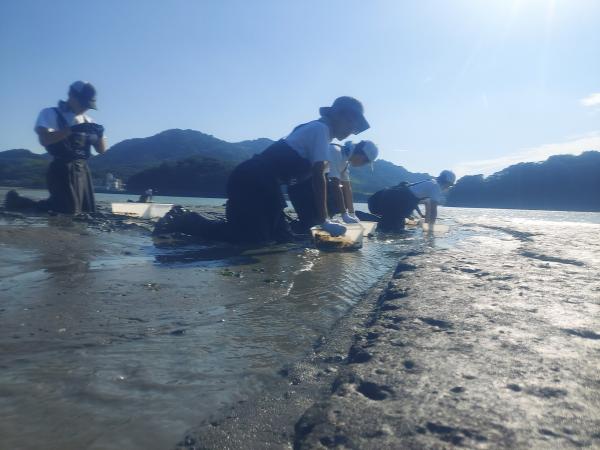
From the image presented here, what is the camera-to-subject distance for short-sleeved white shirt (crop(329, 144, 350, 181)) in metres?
5.56

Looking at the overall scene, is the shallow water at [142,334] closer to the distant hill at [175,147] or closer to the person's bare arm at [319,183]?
the person's bare arm at [319,183]

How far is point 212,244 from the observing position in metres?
4.00

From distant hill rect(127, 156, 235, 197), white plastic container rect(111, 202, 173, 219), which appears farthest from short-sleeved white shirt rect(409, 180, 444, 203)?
distant hill rect(127, 156, 235, 197)

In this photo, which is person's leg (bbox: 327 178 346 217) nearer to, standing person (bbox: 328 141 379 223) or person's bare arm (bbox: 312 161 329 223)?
standing person (bbox: 328 141 379 223)

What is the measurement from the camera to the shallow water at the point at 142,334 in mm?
880

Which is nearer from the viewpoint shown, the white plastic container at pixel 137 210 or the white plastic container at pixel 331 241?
the white plastic container at pixel 331 241

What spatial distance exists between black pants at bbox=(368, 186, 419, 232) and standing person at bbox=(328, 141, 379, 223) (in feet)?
3.96

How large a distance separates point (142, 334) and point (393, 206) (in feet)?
20.2

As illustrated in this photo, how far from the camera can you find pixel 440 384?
1.01m

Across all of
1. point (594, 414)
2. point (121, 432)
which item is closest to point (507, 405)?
point (594, 414)

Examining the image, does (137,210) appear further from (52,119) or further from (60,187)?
(52,119)

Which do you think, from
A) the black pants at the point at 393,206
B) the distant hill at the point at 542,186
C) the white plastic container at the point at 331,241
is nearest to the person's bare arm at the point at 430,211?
the black pants at the point at 393,206

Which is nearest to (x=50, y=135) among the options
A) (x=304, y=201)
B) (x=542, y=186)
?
(x=304, y=201)

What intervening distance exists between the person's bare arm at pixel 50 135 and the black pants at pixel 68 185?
37 cm
